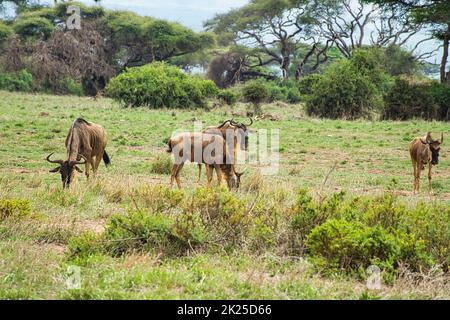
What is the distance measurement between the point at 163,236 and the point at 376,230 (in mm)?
1999

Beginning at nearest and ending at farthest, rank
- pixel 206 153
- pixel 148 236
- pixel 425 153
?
1. pixel 148 236
2. pixel 206 153
3. pixel 425 153

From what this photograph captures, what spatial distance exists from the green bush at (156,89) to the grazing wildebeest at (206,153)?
50.6 ft

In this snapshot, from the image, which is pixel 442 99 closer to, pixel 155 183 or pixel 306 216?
pixel 155 183

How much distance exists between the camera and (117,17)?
4303 cm

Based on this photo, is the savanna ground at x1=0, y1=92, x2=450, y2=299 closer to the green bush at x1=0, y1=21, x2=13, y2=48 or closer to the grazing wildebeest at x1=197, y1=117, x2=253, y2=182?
the grazing wildebeest at x1=197, y1=117, x2=253, y2=182

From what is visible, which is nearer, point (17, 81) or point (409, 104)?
point (409, 104)

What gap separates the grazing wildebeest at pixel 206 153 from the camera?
33.5 ft

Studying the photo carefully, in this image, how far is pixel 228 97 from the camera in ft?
91.8

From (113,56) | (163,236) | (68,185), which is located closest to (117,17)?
(113,56)

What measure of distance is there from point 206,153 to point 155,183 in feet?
3.19

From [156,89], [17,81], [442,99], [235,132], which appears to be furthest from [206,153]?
[17,81]

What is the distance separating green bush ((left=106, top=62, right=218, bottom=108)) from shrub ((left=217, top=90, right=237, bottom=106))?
0.73m

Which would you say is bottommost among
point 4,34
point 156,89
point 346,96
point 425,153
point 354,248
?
point 354,248
